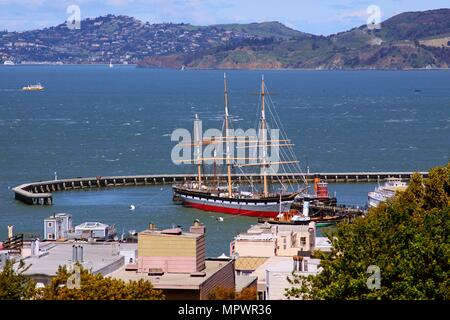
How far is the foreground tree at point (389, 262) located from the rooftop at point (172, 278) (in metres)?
2.16

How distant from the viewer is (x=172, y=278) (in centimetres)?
2627

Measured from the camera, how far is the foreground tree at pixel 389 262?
19.7 meters

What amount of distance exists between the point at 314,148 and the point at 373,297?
75.8 m

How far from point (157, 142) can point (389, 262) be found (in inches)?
3229

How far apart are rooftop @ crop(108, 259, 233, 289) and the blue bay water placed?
15.5m

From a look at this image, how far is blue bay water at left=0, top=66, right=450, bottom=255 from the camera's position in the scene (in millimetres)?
60531

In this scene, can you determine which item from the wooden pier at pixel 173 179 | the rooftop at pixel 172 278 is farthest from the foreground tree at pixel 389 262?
the wooden pier at pixel 173 179

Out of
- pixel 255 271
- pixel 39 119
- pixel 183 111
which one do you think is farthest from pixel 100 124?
pixel 255 271

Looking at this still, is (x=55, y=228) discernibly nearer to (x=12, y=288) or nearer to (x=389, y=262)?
(x=12, y=288)

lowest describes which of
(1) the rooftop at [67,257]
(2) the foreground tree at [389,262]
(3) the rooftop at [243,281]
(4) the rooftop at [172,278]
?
(3) the rooftop at [243,281]

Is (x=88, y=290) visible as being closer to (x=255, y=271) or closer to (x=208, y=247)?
(x=255, y=271)

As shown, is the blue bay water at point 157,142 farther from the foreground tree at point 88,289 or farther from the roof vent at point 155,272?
the foreground tree at point 88,289

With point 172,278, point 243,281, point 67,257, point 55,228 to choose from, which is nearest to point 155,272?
point 172,278
